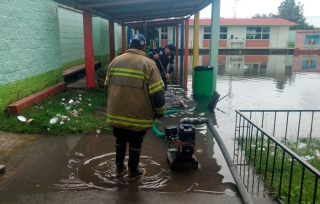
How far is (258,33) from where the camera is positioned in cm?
3481

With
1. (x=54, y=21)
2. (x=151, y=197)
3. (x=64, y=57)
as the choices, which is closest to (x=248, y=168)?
(x=151, y=197)

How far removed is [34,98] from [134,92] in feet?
14.1

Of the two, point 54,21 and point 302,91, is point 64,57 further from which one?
point 302,91

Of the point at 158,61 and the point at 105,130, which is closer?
the point at 105,130

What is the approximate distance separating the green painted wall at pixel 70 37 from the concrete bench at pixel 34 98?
9.26ft

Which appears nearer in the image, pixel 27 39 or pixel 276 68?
pixel 27 39

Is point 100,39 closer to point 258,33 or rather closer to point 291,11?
point 258,33

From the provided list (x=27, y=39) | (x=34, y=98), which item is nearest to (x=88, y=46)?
(x=27, y=39)

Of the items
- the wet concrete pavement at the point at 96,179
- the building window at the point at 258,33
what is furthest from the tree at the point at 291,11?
the wet concrete pavement at the point at 96,179

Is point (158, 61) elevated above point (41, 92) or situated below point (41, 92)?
above

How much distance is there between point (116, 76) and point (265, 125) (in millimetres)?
4326

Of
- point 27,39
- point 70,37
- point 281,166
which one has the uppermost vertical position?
point 70,37

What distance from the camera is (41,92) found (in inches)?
288

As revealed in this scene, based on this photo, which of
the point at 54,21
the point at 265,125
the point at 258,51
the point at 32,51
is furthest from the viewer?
the point at 258,51
